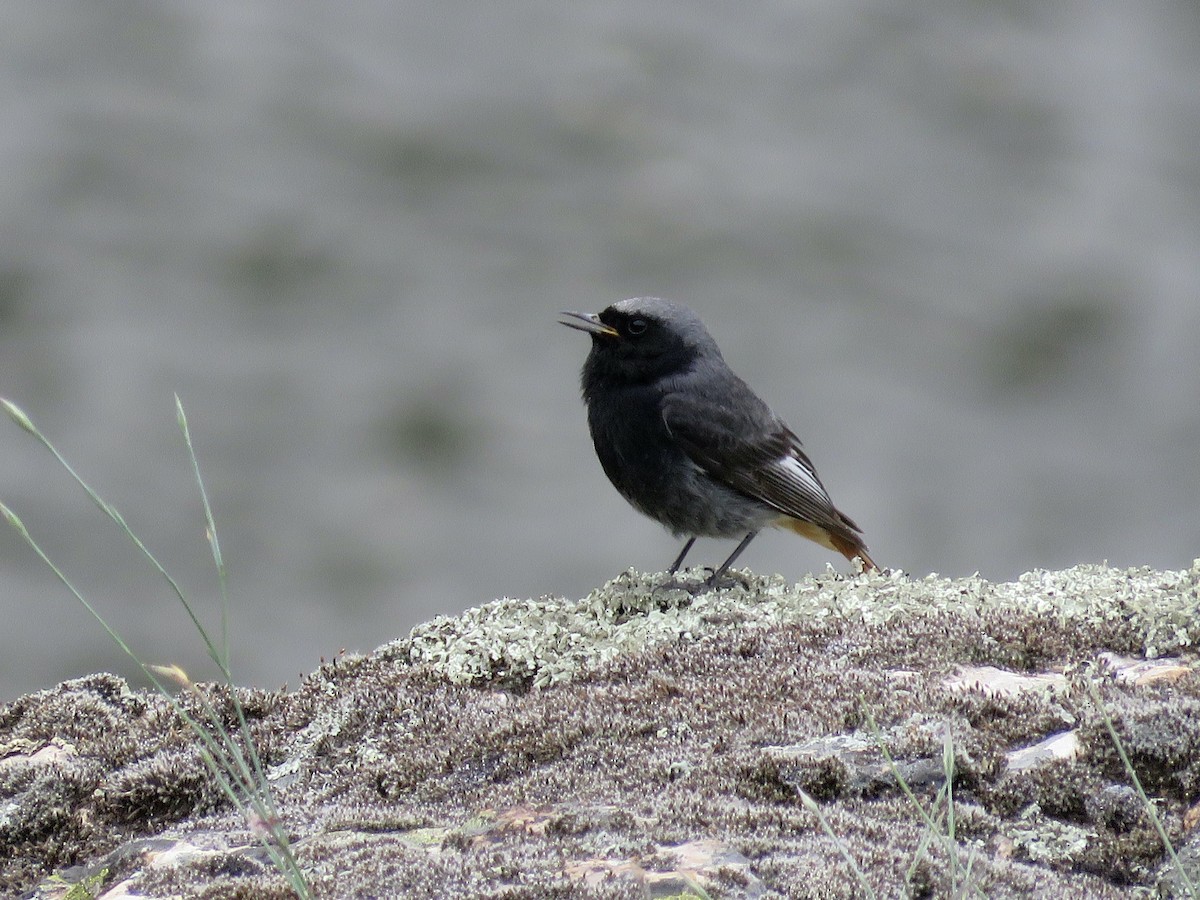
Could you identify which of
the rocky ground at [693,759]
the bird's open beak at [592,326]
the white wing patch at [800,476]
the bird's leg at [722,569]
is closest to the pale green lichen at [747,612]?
the rocky ground at [693,759]

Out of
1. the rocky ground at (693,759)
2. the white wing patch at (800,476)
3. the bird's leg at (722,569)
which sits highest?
the white wing patch at (800,476)

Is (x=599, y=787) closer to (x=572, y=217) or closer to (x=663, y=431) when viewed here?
(x=663, y=431)

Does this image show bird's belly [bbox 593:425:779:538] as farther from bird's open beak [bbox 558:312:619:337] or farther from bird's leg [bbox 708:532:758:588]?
bird's open beak [bbox 558:312:619:337]

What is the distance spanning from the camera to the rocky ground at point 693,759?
9.37ft

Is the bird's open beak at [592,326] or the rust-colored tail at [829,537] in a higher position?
the bird's open beak at [592,326]

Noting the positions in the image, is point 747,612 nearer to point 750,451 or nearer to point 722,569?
point 722,569

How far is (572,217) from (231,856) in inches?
387

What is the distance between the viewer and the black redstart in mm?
6781

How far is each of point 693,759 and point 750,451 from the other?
356 centimetres

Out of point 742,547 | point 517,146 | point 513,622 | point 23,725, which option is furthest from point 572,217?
point 23,725

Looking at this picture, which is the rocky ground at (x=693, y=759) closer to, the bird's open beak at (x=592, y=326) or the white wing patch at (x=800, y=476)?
the white wing patch at (x=800, y=476)

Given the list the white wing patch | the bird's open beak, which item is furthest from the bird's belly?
the bird's open beak

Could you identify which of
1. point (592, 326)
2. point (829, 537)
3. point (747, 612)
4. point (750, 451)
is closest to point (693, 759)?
point (747, 612)

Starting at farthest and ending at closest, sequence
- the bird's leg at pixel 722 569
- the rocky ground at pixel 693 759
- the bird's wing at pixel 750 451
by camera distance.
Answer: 1. the bird's wing at pixel 750 451
2. the bird's leg at pixel 722 569
3. the rocky ground at pixel 693 759
